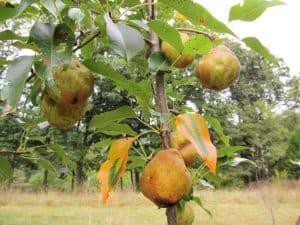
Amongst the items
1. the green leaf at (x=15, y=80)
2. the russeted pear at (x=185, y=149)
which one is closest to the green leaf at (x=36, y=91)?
the green leaf at (x=15, y=80)

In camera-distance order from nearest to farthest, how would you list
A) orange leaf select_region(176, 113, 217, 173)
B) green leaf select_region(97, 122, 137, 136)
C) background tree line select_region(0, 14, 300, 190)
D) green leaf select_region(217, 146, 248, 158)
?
orange leaf select_region(176, 113, 217, 173)
green leaf select_region(97, 122, 137, 136)
green leaf select_region(217, 146, 248, 158)
background tree line select_region(0, 14, 300, 190)

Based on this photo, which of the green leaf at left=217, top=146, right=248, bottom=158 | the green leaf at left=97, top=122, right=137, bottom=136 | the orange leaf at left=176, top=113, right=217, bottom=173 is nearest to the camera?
the orange leaf at left=176, top=113, right=217, bottom=173

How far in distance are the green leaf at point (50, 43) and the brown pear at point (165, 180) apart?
24cm

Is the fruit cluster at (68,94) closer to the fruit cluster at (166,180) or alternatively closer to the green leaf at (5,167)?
the fruit cluster at (166,180)

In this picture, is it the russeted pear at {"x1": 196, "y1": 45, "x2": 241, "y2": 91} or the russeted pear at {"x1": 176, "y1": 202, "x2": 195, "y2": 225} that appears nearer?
the russeted pear at {"x1": 196, "y1": 45, "x2": 241, "y2": 91}

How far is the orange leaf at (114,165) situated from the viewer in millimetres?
709

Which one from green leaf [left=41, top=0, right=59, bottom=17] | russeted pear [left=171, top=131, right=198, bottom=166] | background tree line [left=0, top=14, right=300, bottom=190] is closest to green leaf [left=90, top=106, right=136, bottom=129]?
russeted pear [left=171, top=131, right=198, bottom=166]

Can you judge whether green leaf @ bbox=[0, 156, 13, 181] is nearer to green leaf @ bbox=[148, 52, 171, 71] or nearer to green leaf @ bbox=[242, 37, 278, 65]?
green leaf @ bbox=[148, 52, 171, 71]

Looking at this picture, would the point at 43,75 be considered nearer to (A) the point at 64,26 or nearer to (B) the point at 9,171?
(A) the point at 64,26

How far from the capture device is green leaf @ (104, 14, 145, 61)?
51cm

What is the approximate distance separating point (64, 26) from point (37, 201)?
9.19m

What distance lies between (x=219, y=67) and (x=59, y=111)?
303mm

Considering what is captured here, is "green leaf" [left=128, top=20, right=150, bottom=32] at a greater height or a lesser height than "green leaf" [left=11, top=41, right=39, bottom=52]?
greater

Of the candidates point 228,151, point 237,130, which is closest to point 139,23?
point 228,151
